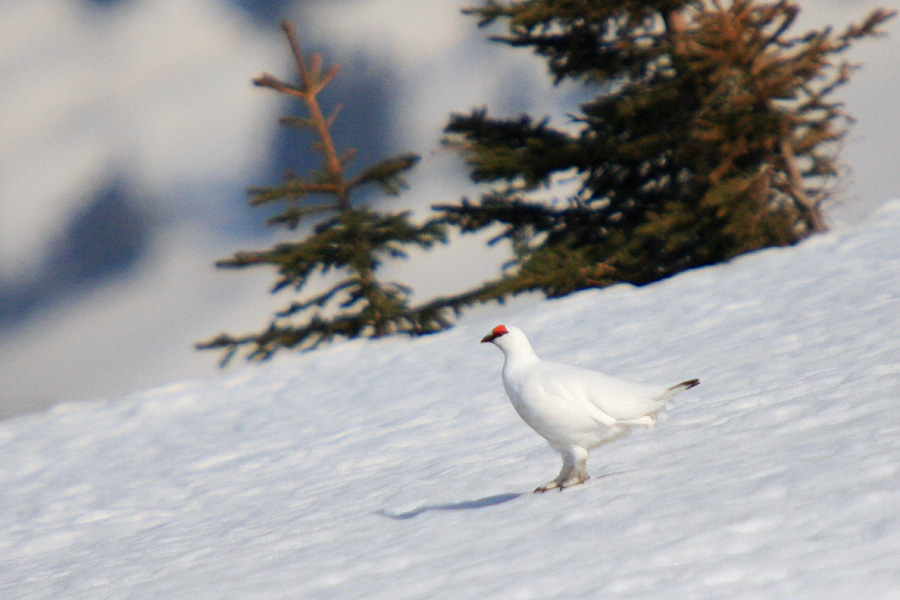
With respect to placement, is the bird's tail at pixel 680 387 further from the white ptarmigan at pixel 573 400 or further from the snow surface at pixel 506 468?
the snow surface at pixel 506 468

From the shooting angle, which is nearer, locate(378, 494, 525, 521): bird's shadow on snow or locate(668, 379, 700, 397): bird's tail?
locate(668, 379, 700, 397): bird's tail

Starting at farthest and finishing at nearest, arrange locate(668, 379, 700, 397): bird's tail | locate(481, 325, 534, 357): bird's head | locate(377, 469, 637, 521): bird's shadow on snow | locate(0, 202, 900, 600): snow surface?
1. locate(377, 469, 637, 521): bird's shadow on snow
2. locate(481, 325, 534, 357): bird's head
3. locate(668, 379, 700, 397): bird's tail
4. locate(0, 202, 900, 600): snow surface

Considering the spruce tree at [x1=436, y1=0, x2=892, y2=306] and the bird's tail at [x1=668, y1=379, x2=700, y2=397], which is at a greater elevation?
the spruce tree at [x1=436, y1=0, x2=892, y2=306]

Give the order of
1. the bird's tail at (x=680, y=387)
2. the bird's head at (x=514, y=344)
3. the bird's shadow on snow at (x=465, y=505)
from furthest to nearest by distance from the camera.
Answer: the bird's shadow on snow at (x=465, y=505), the bird's head at (x=514, y=344), the bird's tail at (x=680, y=387)

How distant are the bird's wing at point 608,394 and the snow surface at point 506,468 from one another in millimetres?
351

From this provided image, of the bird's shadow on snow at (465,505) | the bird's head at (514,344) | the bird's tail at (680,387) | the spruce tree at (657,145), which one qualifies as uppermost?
the spruce tree at (657,145)

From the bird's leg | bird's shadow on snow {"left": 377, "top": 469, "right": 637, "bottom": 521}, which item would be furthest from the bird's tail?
bird's shadow on snow {"left": 377, "top": 469, "right": 637, "bottom": 521}

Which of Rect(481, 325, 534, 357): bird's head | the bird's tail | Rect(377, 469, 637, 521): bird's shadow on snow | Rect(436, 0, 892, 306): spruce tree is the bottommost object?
Rect(377, 469, 637, 521): bird's shadow on snow

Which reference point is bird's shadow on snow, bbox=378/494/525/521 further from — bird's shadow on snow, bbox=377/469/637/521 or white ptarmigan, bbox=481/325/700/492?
white ptarmigan, bbox=481/325/700/492

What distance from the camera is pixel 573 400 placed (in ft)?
13.0

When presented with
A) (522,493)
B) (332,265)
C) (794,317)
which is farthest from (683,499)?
(332,265)

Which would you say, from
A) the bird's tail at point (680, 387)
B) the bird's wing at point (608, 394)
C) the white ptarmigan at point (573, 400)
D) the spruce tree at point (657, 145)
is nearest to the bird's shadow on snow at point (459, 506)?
the white ptarmigan at point (573, 400)

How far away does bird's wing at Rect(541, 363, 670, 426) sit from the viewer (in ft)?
13.1

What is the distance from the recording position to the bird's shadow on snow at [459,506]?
4539 millimetres
